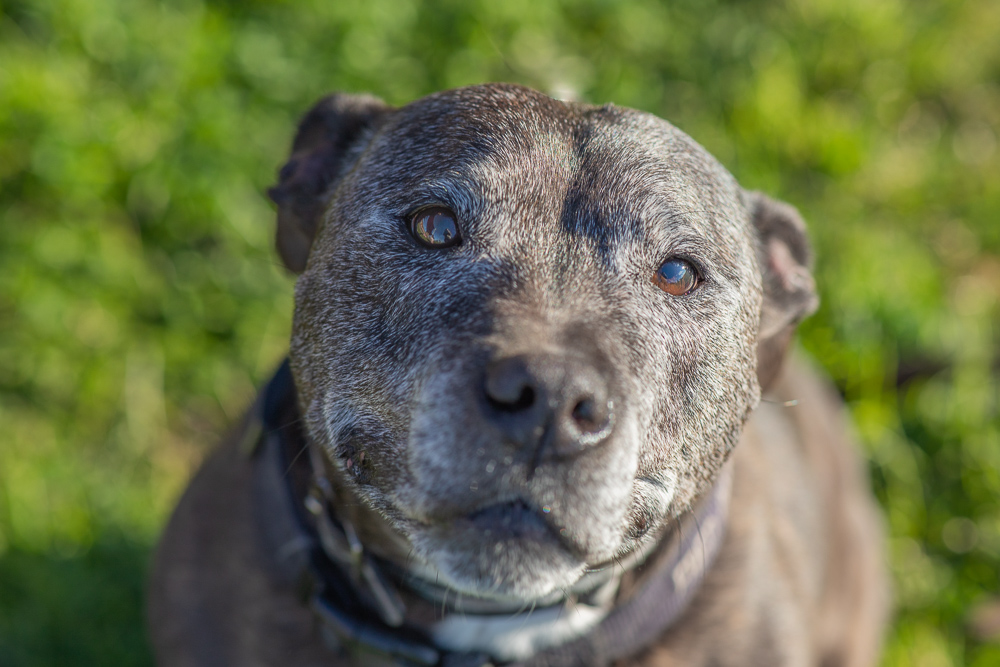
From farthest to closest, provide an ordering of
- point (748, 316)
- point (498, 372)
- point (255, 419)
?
1. point (255, 419)
2. point (748, 316)
3. point (498, 372)

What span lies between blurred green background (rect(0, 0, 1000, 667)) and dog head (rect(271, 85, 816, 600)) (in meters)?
1.97

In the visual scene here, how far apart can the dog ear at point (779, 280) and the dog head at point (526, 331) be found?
0.66 feet

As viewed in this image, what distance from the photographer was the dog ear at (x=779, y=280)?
2.90 metres

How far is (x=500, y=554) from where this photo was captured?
2.11 metres

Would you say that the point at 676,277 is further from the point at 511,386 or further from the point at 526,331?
the point at 511,386

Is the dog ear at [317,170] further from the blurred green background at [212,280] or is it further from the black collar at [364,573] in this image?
the blurred green background at [212,280]

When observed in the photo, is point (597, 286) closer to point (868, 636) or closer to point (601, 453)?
point (601, 453)

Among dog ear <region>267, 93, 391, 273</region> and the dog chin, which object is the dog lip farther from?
dog ear <region>267, 93, 391, 273</region>

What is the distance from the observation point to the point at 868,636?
3.90 m

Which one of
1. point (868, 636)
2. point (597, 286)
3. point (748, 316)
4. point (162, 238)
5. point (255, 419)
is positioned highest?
point (597, 286)

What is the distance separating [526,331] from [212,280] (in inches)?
111

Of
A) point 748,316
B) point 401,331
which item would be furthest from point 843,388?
point 401,331

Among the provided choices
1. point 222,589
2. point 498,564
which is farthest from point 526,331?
point 222,589

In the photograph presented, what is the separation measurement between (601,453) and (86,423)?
3130mm
